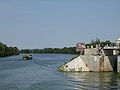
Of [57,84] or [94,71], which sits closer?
[57,84]

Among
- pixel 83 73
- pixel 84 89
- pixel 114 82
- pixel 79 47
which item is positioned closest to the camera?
pixel 84 89

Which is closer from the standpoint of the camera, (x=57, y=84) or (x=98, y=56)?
(x=57, y=84)

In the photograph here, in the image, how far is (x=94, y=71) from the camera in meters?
58.9

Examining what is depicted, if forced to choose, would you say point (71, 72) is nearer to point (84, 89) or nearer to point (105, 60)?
point (105, 60)

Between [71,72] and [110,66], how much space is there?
8.96m

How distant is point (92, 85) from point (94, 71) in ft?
56.3

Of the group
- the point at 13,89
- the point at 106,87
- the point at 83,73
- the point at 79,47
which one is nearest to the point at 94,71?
the point at 83,73

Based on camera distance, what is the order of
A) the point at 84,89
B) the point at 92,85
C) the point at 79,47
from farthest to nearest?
the point at 79,47 < the point at 92,85 < the point at 84,89

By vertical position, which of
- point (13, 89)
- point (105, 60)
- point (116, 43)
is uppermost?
point (116, 43)

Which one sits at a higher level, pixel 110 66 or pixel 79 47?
pixel 79 47

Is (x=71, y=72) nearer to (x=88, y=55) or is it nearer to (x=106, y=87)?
(x=88, y=55)

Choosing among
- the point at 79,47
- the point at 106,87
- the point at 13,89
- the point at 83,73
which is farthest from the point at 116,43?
the point at 13,89

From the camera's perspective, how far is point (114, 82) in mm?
44844

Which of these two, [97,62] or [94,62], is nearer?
[97,62]
